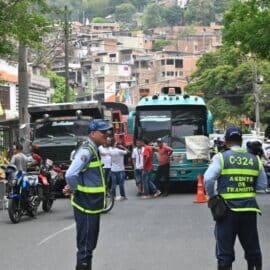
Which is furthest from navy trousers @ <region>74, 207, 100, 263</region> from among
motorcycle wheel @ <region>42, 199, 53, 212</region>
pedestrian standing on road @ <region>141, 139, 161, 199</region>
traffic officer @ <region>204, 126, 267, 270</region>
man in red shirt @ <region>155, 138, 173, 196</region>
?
man in red shirt @ <region>155, 138, 173, 196</region>

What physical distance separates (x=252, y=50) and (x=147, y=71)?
125337 mm

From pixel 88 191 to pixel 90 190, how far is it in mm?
26

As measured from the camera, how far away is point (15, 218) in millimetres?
15984

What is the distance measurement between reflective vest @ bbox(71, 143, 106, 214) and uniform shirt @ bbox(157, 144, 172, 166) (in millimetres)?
14323

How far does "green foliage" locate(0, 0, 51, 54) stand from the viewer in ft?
65.4

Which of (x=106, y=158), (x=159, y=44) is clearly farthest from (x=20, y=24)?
(x=159, y=44)

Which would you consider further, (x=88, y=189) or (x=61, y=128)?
(x=61, y=128)

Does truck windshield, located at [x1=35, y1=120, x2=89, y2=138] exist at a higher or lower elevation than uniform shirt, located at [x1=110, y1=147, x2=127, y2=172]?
higher

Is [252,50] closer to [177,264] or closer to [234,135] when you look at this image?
[177,264]

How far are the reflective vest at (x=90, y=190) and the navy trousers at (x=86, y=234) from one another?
0.07m

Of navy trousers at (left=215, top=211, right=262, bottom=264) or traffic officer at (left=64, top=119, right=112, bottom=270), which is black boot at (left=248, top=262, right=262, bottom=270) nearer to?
navy trousers at (left=215, top=211, right=262, bottom=264)

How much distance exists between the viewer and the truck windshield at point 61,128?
78.4ft

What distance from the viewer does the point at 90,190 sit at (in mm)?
8383

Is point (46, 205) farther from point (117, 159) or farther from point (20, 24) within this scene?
point (20, 24)
